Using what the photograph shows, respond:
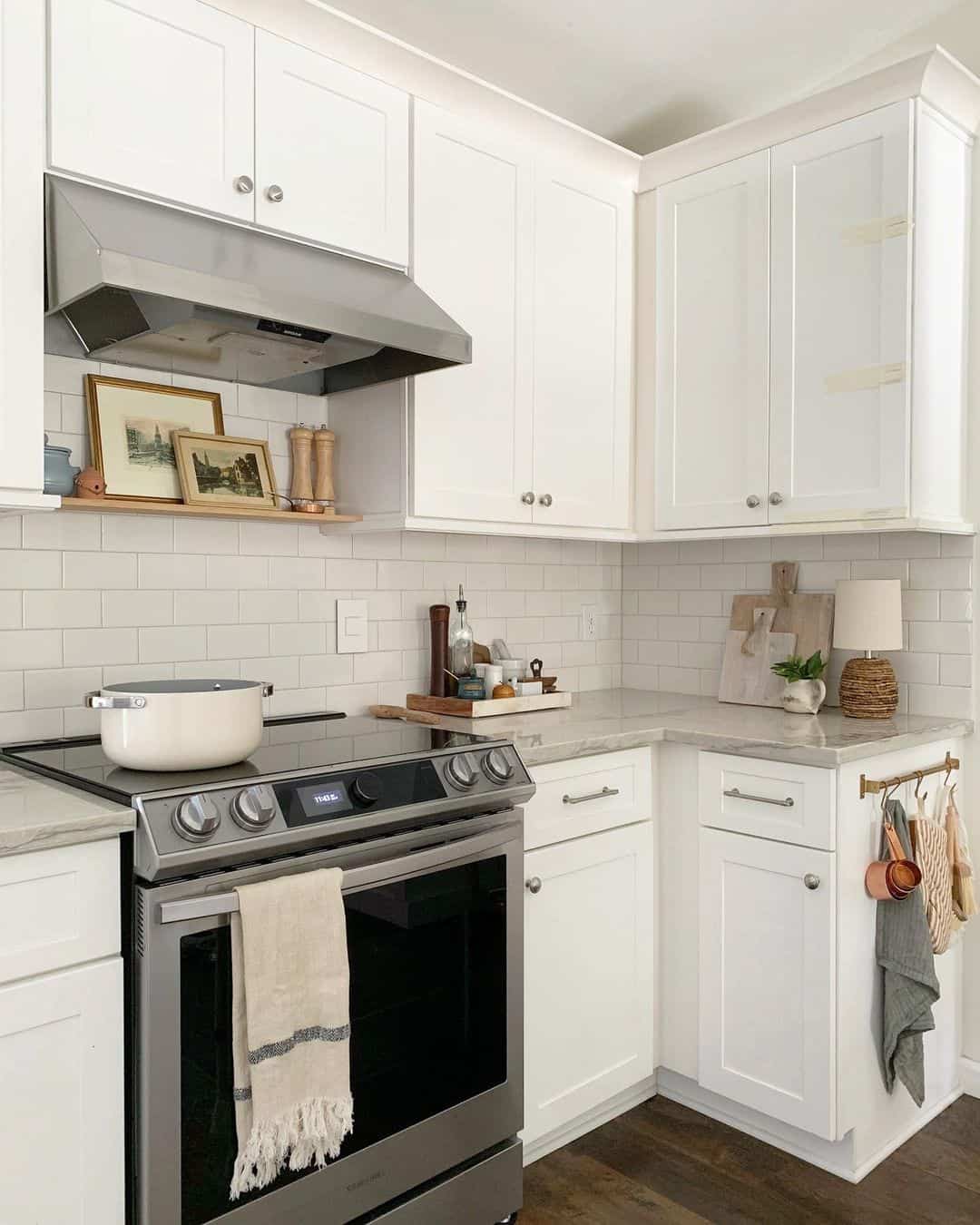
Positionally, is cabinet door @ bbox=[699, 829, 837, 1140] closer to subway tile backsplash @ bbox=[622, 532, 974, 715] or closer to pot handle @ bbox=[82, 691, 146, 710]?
subway tile backsplash @ bbox=[622, 532, 974, 715]

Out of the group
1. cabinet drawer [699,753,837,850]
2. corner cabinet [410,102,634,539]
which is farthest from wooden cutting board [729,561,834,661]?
cabinet drawer [699,753,837,850]

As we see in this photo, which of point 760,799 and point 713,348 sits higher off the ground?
point 713,348

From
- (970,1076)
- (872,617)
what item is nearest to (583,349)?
(872,617)

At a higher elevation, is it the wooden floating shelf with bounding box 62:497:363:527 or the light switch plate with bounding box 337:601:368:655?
the wooden floating shelf with bounding box 62:497:363:527

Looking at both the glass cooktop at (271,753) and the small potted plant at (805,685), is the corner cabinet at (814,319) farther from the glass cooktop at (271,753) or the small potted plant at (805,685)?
the glass cooktop at (271,753)

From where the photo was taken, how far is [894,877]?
7.55ft

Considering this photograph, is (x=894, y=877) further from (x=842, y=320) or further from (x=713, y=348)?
(x=713, y=348)

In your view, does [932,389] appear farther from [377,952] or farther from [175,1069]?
[175,1069]

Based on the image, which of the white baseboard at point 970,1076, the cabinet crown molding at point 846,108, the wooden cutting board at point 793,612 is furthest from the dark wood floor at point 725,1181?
the cabinet crown molding at point 846,108

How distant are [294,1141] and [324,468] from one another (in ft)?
4.89

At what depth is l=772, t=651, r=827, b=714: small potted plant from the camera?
9.10 ft

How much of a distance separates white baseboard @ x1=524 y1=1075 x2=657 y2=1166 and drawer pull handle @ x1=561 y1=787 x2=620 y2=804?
0.75m

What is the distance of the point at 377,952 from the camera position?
186cm

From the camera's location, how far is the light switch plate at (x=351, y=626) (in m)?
2.66
